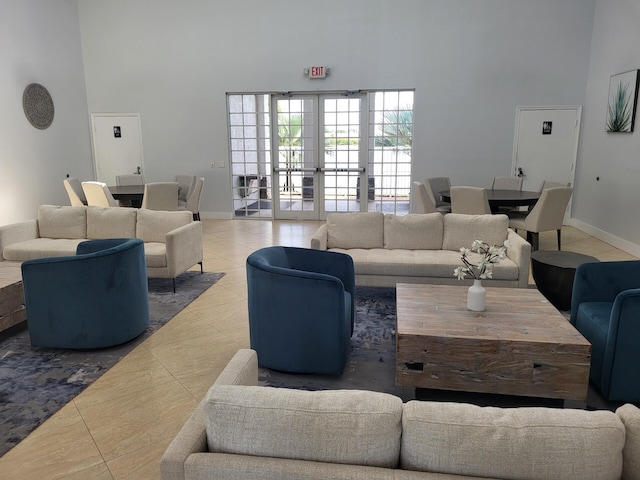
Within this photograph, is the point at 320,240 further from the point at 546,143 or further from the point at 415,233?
the point at 546,143

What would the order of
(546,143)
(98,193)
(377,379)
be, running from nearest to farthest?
1. (377,379)
2. (98,193)
3. (546,143)

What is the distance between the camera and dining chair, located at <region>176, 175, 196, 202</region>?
8700 millimetres

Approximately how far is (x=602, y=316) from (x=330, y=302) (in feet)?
5.94

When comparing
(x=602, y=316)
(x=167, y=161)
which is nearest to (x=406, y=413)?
(x=602, y=316)

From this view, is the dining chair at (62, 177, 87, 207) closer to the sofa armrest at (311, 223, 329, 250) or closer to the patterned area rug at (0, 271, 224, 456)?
the patterned area rug at (0, 271, 224, 456)

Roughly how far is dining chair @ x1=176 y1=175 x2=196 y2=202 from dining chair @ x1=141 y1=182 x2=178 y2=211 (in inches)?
44.5

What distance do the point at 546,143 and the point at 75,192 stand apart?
8.21 metres

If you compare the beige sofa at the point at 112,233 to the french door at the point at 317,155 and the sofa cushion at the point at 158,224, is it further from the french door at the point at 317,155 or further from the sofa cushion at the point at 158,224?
the french door at the point at 317,155

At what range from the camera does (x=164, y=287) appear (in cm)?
536

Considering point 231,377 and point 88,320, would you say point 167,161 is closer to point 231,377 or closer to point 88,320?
point 88,320

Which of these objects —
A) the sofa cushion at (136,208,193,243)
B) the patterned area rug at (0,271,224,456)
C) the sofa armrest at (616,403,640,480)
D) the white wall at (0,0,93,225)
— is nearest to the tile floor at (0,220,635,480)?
the patterned area rug at (0,271,224,456)

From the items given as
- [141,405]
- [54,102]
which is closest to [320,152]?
[54,102]

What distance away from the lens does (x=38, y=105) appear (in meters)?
8.51

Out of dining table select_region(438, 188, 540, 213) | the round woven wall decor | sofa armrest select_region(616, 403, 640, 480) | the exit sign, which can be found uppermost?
the exit sign
